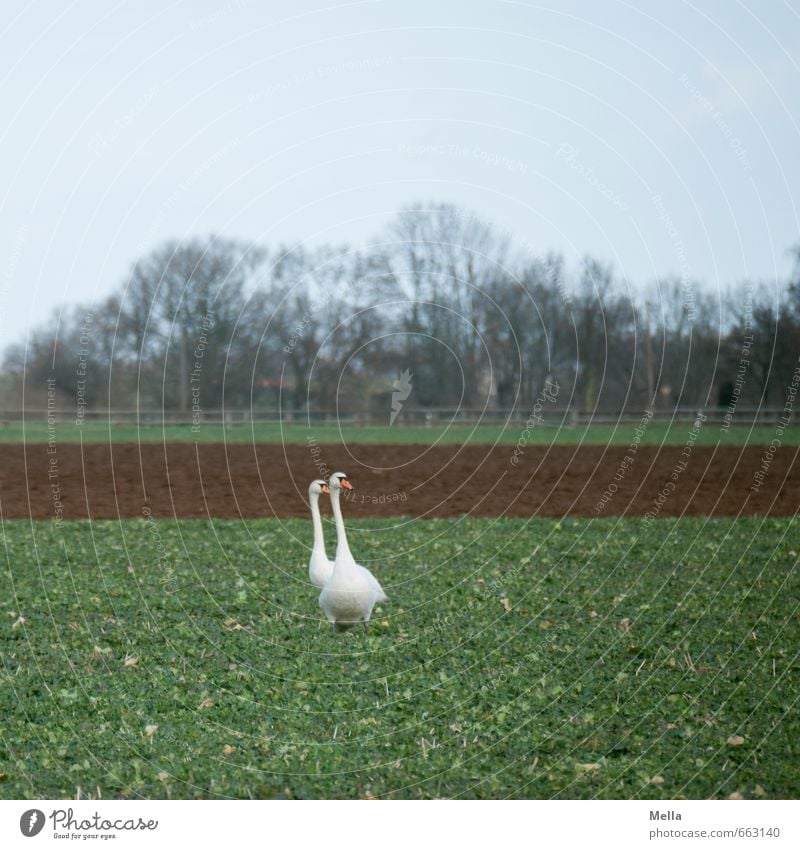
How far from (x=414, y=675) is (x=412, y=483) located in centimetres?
1607

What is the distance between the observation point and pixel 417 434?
4584 centimetres

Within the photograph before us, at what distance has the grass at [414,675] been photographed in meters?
6.26

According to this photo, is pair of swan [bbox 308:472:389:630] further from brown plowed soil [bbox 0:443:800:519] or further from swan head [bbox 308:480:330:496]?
brown plowed soil [bbox 0:443:800:519]

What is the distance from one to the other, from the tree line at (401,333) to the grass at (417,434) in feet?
5.23

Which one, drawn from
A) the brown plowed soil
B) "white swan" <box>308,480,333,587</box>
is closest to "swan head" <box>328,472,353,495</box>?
"white swan" <box>308,480,333,587</box>

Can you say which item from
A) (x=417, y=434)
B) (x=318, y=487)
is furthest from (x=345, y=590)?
(x=417, y=434)

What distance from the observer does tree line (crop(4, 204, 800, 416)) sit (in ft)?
54.0

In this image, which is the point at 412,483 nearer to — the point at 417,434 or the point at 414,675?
the point at 414,675

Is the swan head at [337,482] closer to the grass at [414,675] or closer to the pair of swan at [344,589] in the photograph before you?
the pair of swan at [344,589]

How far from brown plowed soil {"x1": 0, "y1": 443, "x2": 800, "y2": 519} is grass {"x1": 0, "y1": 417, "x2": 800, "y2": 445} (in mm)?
5782

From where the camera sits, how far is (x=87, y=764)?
644 cm

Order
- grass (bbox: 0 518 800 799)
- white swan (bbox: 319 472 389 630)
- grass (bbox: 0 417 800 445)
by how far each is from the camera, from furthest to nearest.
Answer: grass (bbox: 0 417 800 445) → white swan (bbox: 319 472 389 630) → grass (bbox: 0 518 800 799)

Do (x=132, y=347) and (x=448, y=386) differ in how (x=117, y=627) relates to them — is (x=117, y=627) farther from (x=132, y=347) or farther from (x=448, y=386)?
(x=448, y=386)

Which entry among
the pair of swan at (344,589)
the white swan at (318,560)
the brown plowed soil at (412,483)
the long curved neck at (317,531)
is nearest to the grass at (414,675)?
the pair of swan at (344,589)
